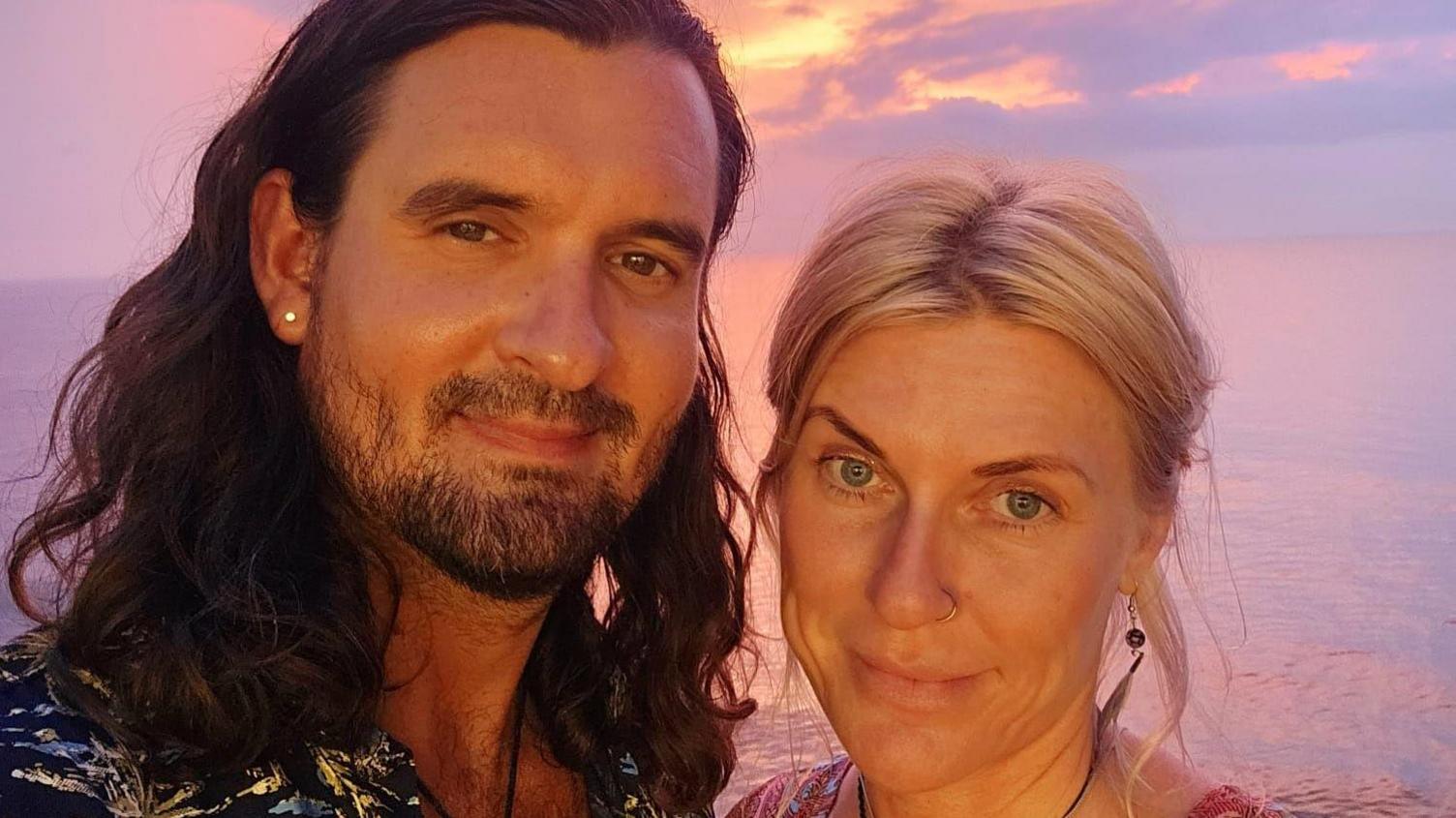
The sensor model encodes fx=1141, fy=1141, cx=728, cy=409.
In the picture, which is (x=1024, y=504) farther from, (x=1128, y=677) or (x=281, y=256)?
(x=281, y=256)

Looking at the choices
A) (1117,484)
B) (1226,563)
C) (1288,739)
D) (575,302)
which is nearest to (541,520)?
(575,302)

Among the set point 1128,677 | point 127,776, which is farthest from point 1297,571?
point 127,776

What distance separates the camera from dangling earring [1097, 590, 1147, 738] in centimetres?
279

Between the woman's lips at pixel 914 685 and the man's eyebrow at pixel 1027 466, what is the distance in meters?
0.44

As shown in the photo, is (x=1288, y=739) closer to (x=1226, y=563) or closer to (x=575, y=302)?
(x=1226, y=563)

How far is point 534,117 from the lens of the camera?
2459 mm

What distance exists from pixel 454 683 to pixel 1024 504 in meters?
1.37

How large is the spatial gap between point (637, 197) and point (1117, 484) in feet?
3.98

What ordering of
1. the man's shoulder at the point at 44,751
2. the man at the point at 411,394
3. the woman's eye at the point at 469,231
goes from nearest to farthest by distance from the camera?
the man's shoulder at the point at 44,751
the man at the point at 411,394
the woman's eye at the point at 469,231

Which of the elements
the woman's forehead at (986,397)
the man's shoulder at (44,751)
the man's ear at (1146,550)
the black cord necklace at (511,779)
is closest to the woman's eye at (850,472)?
the woman's forehead at (986,397)

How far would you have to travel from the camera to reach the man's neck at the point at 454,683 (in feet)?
8.38

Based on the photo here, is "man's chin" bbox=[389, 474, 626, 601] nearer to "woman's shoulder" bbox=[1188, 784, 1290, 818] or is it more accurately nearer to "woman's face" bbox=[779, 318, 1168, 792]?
"woman's face" bbox=[779, 318, 1168, 792]

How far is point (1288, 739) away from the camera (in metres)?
10.0

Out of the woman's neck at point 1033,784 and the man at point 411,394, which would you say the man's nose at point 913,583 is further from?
the man at point 411,394
